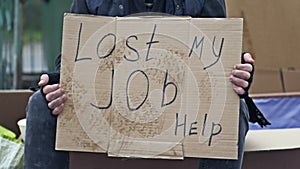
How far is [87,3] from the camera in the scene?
1299 millimetres

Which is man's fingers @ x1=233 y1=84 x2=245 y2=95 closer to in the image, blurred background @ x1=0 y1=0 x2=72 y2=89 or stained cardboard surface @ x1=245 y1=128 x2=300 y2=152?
stained cardboard surface @ x1=245 y1=128 x2=300 y2=152

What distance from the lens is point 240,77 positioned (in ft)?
3.61

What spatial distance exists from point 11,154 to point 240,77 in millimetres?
706

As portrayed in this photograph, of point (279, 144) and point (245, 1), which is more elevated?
point (245, 1)

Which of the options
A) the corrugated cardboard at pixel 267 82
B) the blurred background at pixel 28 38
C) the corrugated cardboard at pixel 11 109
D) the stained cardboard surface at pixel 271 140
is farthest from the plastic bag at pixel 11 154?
the blurred background at pixel 28 38

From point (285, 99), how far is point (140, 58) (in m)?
0.91

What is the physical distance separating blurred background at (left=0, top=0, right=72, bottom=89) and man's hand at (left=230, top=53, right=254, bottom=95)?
1.87m

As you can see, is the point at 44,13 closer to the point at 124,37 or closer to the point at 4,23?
the point at 4,23

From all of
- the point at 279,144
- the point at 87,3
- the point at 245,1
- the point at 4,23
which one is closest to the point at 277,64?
the point at 245,1

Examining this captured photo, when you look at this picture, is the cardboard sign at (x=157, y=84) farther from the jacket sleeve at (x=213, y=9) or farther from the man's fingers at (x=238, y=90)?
the jacket sleeve at (x=213, y=9)

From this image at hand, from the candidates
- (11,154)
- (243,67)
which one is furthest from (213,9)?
(11,154)

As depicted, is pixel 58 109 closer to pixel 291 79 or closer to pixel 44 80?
pixel 44 80

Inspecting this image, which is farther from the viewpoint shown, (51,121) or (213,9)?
(213,9)

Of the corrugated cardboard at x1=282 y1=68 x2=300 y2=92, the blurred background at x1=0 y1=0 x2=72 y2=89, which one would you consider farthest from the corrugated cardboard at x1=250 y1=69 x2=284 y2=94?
the blurred background at x1=0 y1=0 x2=72 y2=89
